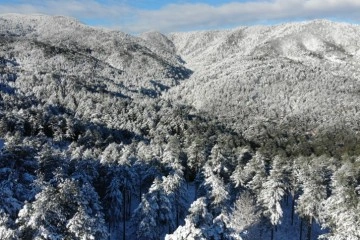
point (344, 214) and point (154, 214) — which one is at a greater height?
point (344, 214)

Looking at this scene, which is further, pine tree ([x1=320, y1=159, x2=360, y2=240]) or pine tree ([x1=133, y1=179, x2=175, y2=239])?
pine tree ([x1=133, y1=179, x2=175, y2=239])

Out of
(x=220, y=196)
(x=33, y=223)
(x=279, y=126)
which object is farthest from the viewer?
(x=279, y=126)

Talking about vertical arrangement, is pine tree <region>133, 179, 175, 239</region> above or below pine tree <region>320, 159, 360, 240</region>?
below

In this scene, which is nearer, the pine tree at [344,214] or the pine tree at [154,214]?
the pine tree at [344,214]

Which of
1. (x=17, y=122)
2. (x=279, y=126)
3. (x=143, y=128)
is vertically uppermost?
(x=17, y=122)

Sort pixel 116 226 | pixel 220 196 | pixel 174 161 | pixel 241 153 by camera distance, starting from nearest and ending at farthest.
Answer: pixel 220 196, pixel 116 226, pixel 174 161, pixel 241 153

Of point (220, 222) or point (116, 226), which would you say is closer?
point (220, 222)

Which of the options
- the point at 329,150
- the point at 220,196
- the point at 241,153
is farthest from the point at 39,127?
the point at 329,150

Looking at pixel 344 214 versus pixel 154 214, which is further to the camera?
pixel 154 214

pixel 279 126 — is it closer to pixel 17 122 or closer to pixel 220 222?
pixel 17 122

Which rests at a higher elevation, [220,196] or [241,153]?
[220,196]
